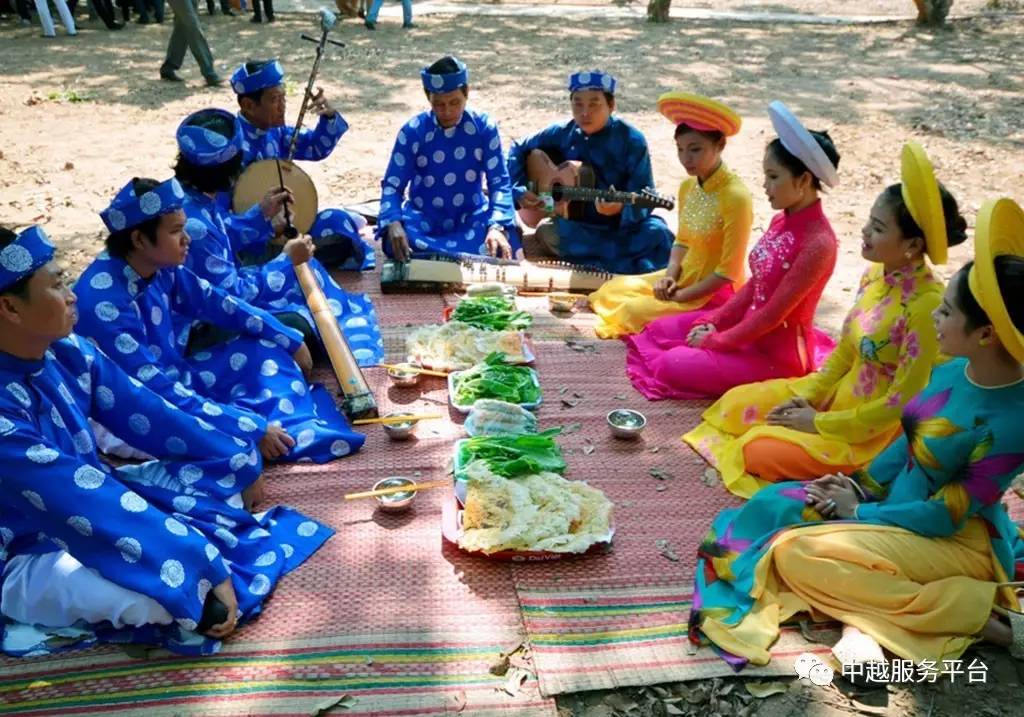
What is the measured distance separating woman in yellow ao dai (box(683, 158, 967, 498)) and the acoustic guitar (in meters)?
2.16

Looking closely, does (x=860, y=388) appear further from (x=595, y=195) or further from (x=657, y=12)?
(x=657, y=12)

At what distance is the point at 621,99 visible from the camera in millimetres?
11469

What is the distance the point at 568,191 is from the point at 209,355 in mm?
3007

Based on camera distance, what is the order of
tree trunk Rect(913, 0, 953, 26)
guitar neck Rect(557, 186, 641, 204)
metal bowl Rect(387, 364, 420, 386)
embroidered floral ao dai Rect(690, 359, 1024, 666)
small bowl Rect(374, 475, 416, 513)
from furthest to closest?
tree trunk Rect(913, 0, 953, 26)
guitar neck Rect(557, 186, 641, 204)
metal bowl Rect(387, 364, 420, 386)
small bowl Rect(374, 475, 416, 513)
embroidered floral ao dai Rect(690, 359, 1024, 666)

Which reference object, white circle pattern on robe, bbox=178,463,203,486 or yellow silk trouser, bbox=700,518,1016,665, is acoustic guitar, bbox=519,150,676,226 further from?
white circle pattern on robe, bbox=178,463,203,486

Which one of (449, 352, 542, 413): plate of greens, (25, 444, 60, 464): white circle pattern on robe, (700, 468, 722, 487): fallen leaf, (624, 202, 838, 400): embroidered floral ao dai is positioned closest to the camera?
(25, 444, 60, 464): white circle pattern on robe

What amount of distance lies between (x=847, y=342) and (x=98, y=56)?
14.2 metres

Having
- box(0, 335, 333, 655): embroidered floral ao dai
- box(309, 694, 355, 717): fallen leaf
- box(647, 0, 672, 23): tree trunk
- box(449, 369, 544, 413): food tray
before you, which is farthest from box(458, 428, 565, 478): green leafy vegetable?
box(647, 0, 672, 23): tree trunk

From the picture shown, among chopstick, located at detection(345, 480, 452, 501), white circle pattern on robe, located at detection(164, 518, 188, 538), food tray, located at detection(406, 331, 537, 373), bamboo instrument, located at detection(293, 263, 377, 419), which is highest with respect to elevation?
white circle pattern on robe, located at detection(164, 518, 188, 538)

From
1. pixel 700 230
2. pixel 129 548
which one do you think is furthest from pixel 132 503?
pixel 700 230

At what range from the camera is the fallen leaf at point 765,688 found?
112 inches

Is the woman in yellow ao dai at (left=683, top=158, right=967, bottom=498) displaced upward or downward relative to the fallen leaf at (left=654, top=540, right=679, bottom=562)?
upward

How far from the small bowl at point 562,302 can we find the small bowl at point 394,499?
230 centimetres

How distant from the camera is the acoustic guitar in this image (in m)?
6.02
